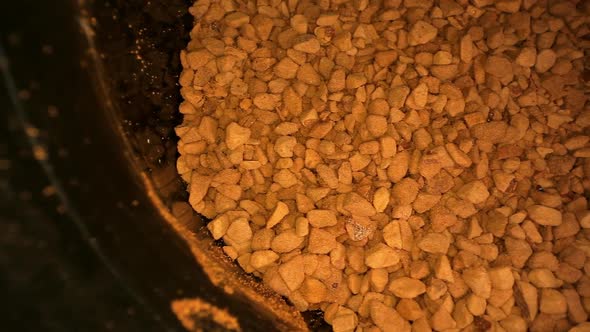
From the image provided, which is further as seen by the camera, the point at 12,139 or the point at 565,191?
the point at 565,191

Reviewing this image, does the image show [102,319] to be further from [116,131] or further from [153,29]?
[153,29]

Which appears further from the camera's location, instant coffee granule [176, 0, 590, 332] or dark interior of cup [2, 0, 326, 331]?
instant coffee granule [176, 0, 590, 332]

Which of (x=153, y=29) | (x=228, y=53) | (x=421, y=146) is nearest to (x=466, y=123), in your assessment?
(x=421, y=146)

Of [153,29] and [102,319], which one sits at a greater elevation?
[153,29]

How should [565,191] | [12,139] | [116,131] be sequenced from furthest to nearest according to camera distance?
Answer: [565,191], [116,131], [12,139]

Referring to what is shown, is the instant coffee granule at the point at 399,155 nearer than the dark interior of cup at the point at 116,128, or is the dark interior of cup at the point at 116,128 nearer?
the dark interior of cup at the point at 116,128
